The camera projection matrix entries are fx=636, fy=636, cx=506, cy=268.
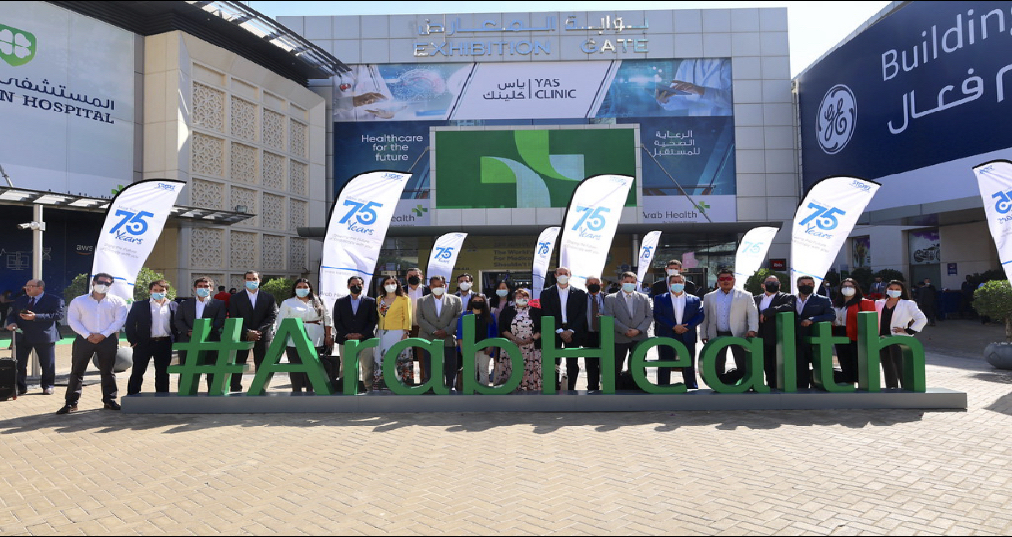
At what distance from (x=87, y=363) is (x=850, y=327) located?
32.8 ft

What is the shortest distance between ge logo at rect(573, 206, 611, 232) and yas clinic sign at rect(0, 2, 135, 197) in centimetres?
1722

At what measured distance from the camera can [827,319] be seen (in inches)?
331

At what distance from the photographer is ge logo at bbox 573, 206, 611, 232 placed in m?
10.2

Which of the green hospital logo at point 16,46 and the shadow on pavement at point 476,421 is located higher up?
the green hospital logo at point 16,46

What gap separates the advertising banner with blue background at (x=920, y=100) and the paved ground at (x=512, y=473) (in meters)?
17.6

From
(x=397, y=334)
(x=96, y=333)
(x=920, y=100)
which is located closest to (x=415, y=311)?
(x=397, y=334)

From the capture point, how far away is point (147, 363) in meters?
8.50

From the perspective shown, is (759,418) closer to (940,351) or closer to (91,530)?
(91,530)

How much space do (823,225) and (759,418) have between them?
435 cm

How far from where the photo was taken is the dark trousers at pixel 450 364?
29.1 ft

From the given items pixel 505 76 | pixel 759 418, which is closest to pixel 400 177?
pixel 759 418

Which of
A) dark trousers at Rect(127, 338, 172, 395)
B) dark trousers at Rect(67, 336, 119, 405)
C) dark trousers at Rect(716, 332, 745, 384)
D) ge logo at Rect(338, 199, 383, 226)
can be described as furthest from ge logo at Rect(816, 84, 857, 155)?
dark trousers at Rect(67, 336, 119, 405)

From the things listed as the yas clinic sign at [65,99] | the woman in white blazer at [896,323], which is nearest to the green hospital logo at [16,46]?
the yas clinic sign at [65,99]

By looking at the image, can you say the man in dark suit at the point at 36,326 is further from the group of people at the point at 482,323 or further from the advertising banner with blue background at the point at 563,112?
the advertising banner with blue background at the point at 563,112
